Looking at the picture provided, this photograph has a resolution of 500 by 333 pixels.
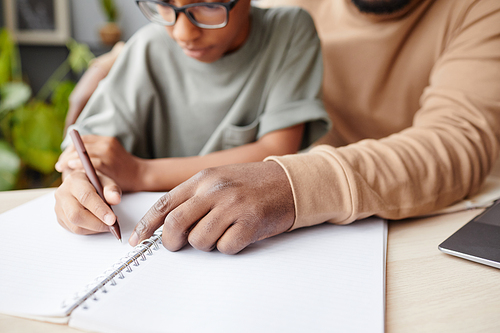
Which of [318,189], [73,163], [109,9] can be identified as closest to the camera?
[318,189]

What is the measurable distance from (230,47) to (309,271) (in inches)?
20.6

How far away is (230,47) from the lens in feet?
2.51

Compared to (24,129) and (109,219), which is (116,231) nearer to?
(109,219)

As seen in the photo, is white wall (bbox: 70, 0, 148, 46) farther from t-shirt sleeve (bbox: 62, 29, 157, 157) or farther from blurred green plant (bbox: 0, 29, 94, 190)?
t-shirt sleeve (bbox: 62, 29, 157, 157)

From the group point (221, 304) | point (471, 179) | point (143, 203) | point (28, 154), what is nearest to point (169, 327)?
point (221, 304)

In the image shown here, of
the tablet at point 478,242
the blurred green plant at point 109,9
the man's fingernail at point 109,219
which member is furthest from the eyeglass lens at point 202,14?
the blurred green plant at point 109,9

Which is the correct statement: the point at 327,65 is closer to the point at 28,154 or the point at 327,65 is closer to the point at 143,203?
the point at 143,203

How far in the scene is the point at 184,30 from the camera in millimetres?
615

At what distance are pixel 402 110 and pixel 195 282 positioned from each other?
2.47 feet

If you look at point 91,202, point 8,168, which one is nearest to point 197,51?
point 91,202

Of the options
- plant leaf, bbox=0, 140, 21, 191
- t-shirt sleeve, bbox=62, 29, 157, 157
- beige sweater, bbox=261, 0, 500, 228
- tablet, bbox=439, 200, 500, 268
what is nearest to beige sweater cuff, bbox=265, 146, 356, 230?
beige sweater, bbox=261, 0, 500, 228

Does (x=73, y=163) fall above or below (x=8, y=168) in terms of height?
above

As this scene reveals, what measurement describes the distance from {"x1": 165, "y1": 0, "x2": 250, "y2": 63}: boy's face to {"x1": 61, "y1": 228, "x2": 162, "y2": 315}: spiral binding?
0.34 m

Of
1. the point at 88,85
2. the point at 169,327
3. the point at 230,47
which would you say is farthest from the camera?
the point at 88,85
